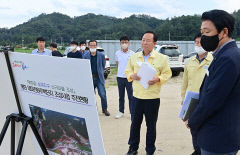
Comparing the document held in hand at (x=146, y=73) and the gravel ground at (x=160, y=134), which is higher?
the document held in hand at (x=146, y=73)

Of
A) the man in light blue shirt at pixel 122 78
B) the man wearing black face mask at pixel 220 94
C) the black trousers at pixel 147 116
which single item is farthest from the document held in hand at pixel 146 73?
the man in light blue shirt at pixel 122 78

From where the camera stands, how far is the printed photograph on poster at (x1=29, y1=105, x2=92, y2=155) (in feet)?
5.34

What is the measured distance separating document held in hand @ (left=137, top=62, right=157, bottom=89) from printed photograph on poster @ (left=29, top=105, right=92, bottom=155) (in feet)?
5.26

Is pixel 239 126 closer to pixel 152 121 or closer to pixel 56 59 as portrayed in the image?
pixel 56 59

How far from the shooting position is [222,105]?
5.45 feet

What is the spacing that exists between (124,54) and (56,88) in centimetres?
409

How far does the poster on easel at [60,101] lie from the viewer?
4.86 ft

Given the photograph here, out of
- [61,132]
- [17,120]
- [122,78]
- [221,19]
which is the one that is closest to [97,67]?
[122,78]

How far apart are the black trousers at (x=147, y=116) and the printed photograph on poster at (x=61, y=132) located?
63.2 inches

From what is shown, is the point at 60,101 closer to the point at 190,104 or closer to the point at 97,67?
the point at 190,104

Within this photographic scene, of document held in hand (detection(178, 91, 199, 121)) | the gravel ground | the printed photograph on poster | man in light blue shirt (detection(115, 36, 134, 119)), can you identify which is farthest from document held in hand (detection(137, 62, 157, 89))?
man in light blue shirt (detection(115, 36, 134, 119))

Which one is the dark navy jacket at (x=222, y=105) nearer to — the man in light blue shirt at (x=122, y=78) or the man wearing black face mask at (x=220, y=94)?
the man wearing black face mask at (x=220, y=94)

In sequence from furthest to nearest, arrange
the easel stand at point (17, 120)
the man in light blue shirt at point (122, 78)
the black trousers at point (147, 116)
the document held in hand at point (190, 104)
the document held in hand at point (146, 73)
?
the man in light blue shirt at point (122, 78)
the black trousers at point (147, 116)
the document held in hand at point (146, 73)
the document held in hand at point (190, 104)
the easel stand at point (17, 120)

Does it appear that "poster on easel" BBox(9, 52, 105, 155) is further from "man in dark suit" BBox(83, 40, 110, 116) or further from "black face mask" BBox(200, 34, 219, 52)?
"man in dark suit" BBox(83, 40, 110, 116)
